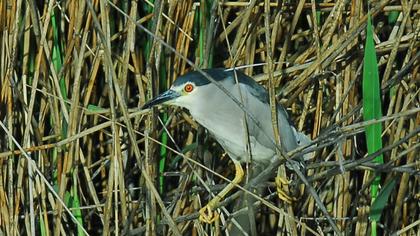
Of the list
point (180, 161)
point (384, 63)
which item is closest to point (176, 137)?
point (180, 161)

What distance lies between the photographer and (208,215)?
1971 mm

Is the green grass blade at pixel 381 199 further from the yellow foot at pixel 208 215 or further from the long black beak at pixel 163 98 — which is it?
the long black beak at pixel 163 98

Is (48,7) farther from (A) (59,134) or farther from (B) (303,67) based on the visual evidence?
(B) (303,67)

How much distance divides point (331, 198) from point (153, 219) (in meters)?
0.54

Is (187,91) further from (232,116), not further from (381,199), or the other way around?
(381,199)

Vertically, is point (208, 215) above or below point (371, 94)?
below

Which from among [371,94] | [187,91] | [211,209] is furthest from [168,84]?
[371,94]

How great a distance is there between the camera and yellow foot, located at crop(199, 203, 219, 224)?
76.5 inches

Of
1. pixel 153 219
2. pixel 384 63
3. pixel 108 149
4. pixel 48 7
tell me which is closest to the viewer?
pixel 153 219

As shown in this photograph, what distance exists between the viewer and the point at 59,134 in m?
2.04

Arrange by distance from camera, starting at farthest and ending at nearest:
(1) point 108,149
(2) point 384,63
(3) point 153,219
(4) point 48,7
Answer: (1) point 108,149 → (2) point 384,63 → (4) point 48,7 → (3) point 153,219

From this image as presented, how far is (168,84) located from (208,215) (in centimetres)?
33

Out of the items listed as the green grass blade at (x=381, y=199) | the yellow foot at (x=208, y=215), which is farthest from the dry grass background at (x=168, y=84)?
the green grass blade at (x=381, y=199)

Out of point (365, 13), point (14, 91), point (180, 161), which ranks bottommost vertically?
point (180, 161)
